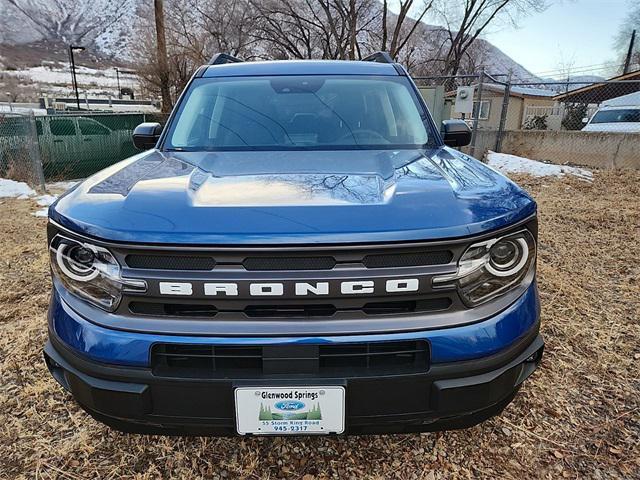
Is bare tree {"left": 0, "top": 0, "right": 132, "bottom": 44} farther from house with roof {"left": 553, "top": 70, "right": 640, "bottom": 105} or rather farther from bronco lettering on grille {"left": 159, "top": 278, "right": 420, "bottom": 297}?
bronco lettering on grille {"left": 159, "top": 278, "right": 420, "bottom": 297}

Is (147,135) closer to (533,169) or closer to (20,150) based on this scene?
(20,150)

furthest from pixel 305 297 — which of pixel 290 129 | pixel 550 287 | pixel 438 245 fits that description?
pixel 550 287

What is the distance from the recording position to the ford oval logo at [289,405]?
1.48 metres

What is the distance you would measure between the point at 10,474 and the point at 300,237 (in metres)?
1.66

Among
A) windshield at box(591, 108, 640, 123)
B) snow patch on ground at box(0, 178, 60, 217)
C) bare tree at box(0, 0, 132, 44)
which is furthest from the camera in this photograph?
bare tree at box(0, 0, 132, 44)

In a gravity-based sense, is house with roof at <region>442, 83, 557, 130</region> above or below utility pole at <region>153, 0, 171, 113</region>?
below

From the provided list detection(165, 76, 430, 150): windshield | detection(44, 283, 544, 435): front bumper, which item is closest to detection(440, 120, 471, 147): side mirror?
detection(165, 76, 430, 150): windshield

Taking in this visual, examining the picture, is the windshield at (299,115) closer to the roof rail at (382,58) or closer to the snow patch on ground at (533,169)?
the roof rail at (382,58)

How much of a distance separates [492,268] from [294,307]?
68 cm

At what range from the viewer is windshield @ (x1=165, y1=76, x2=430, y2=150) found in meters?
2.57

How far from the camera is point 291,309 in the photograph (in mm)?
1479

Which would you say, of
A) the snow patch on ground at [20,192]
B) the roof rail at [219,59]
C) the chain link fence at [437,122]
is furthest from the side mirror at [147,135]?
the chain link fence at [437,122]

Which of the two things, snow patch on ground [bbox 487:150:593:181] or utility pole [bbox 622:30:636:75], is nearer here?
snow patch on ground [bbox 487:150:593:181]

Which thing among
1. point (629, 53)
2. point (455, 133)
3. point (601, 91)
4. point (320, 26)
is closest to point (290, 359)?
point (455, 133)
